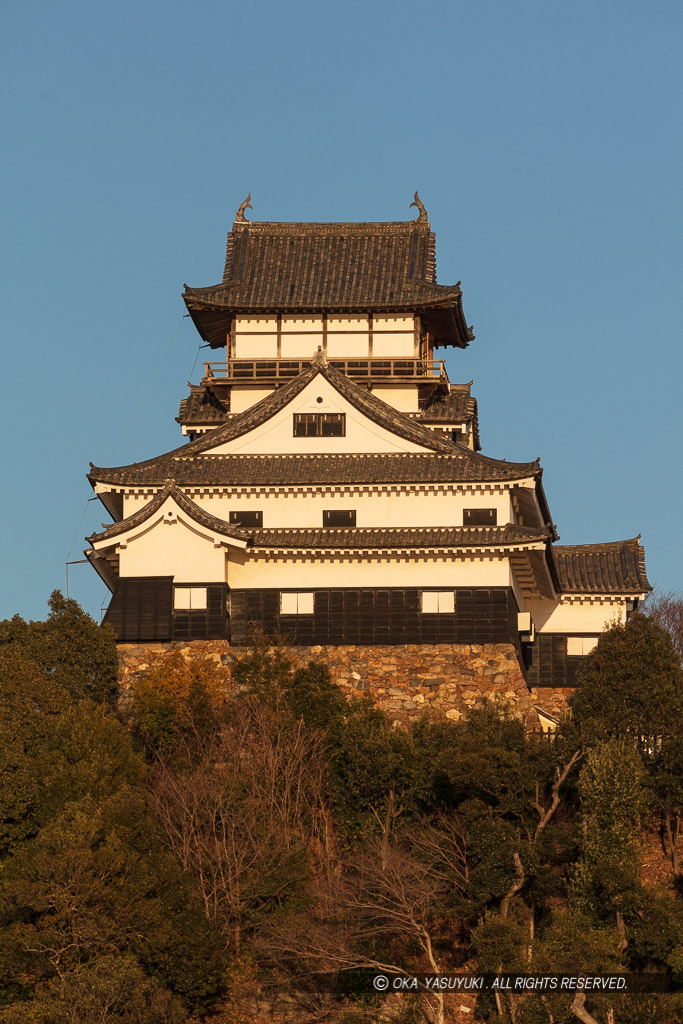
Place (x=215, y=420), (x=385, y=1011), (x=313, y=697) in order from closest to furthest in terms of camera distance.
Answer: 1. (x=385, y=1011)
2. (x=313, y=697)
3. (x=215, y=420)

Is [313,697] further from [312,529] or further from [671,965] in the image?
[671,965]

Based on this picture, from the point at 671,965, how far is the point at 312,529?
16171 millimetres

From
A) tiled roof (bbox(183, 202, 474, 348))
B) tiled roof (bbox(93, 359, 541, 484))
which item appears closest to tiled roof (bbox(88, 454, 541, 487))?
tiled roof (bbox(93, 359, 541, 484))

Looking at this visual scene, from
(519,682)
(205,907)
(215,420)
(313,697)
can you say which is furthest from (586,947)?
(215,420)

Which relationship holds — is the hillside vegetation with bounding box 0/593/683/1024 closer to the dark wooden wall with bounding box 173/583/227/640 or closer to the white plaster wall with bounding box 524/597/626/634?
the dark wooden wall with bounding box 173/583/227/640

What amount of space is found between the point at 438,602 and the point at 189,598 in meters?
5.88

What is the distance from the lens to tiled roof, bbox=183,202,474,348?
1986 inches

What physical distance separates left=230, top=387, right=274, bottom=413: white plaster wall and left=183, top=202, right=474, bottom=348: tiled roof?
2.29 m

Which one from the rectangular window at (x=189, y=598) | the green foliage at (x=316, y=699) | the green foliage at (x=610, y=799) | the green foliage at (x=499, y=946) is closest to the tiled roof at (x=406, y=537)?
the rectangular window at (x=189, y=598)

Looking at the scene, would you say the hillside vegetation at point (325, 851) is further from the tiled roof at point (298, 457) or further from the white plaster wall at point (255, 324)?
the white plaster wall at point (255, 324)

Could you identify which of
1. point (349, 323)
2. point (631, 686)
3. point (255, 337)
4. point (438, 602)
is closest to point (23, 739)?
point (631, 686)

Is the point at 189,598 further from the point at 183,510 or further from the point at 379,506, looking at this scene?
the point at 379,506

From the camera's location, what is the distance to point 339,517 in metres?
44.6

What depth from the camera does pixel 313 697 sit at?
3881 cm
